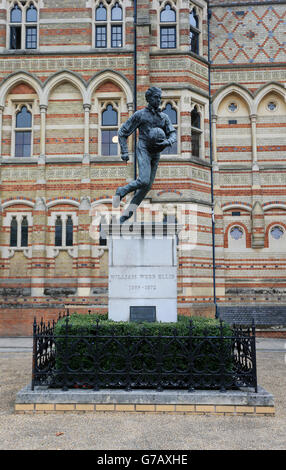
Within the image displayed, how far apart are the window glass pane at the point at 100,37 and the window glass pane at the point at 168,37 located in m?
2.47

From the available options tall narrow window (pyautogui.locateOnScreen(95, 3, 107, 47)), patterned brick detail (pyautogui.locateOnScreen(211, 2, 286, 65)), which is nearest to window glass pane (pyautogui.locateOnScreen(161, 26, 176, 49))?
patterned brick detail (pyautogui.locateOnScreen(211, 2, 286, 65))

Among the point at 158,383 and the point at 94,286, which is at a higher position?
the point at 94,286

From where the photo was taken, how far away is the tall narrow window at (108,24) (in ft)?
56.8

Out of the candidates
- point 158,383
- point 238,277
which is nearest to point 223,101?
point 238,277

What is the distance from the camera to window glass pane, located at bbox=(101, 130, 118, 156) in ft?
55.9

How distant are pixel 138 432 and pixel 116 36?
16532 mm

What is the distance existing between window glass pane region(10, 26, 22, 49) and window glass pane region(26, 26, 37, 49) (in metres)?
0.39

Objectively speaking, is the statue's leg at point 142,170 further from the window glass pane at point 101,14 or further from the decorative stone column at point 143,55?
the window glass pane at point 101,14

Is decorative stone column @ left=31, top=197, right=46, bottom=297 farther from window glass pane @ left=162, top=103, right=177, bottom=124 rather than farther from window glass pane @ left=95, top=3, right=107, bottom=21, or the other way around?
window glass pane @ left=95, top=3, right=107, bottom=21

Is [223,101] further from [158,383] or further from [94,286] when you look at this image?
[158,383]

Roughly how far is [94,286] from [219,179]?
6983 mm

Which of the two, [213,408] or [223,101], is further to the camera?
[223,101]

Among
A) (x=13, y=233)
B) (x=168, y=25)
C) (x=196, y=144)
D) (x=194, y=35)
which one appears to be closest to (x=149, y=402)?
(x=13, y=233)

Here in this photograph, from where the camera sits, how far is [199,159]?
16.8m
